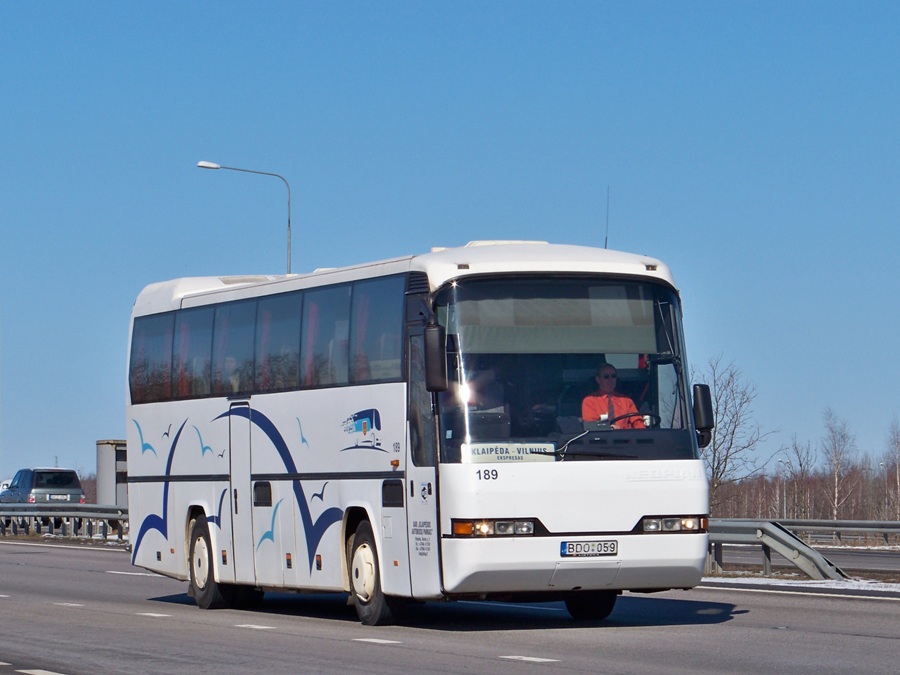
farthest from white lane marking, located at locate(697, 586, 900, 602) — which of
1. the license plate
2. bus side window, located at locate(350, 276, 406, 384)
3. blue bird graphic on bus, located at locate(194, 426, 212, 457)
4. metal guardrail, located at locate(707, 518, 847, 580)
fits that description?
blue bird graphic on bus, located at locate(194, 426, 212, 457)

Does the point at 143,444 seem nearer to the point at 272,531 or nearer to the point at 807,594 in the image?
the point at 272,531

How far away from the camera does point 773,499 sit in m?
131

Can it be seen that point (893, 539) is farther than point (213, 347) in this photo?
Yes

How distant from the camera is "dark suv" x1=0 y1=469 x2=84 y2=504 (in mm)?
53875

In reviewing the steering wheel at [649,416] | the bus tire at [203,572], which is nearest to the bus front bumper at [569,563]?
the steering wheel at [649,416]

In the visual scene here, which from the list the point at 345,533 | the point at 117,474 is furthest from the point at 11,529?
the point at 345,533

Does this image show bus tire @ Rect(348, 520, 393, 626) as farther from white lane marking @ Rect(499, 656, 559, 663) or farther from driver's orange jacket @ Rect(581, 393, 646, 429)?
white lane marking @ Rect(499, 656, 559, 663)

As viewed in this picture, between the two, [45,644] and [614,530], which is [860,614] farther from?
[45,644]

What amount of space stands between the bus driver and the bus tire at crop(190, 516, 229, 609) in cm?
667

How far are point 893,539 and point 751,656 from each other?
129 feet

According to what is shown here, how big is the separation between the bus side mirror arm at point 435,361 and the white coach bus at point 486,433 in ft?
0.05

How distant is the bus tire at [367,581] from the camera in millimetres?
16000

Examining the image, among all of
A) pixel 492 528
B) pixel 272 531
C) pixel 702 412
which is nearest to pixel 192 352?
pixel 272 531

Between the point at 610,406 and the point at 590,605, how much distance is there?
268 centimetres
